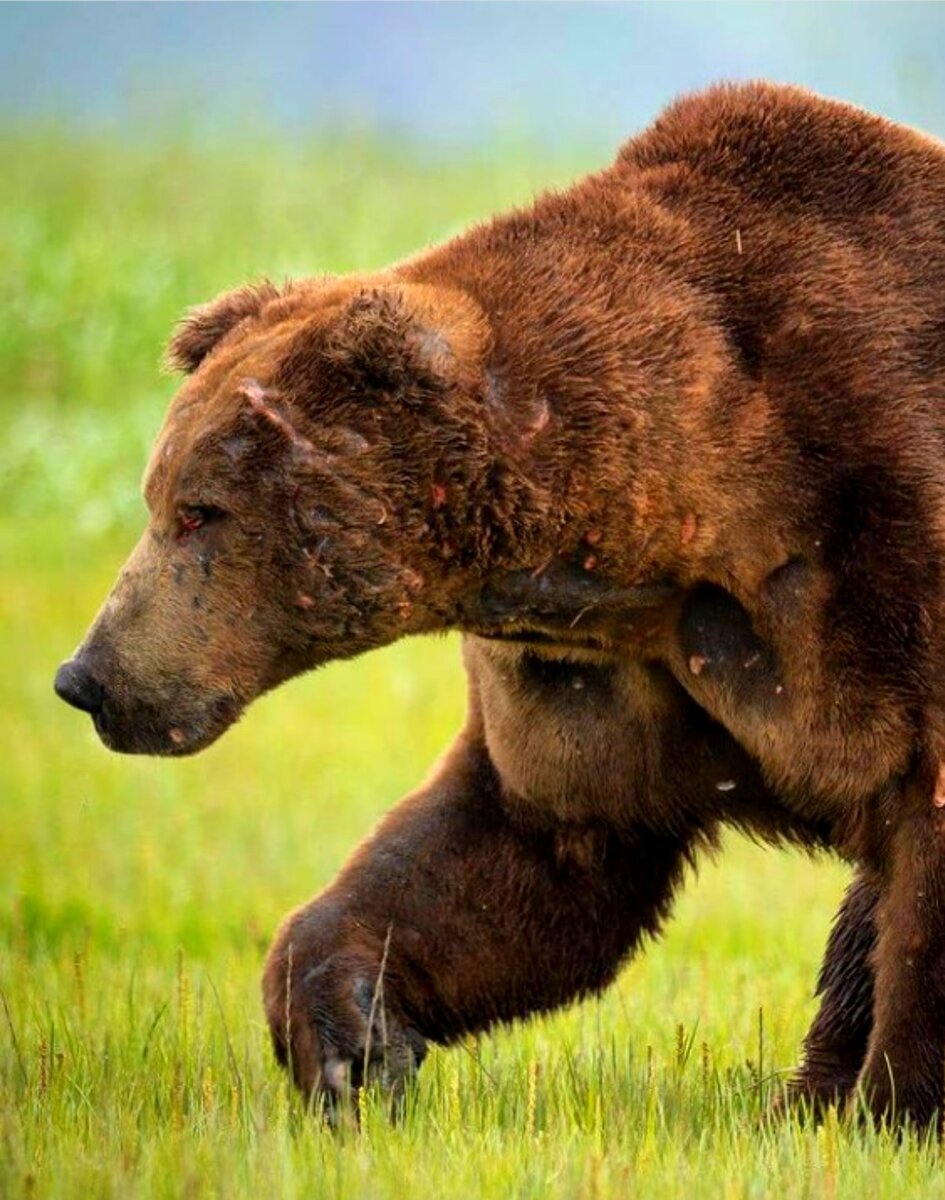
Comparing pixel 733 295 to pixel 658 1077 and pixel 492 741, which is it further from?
pixel 658 1077

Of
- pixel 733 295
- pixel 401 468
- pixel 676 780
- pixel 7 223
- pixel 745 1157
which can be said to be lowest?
pixel 745 1157

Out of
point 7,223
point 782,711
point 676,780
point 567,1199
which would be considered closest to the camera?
point 567,1199

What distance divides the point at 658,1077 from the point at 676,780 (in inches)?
26.2

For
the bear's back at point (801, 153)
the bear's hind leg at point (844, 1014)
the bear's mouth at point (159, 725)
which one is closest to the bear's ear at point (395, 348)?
the bear's mouth at point (159, 725)

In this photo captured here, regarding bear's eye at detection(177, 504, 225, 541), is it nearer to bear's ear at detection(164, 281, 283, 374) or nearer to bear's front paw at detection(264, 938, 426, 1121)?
bear's ear at detection(164, 281, 283, 374)

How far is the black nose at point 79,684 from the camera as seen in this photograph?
4.73 m

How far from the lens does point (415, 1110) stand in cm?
513

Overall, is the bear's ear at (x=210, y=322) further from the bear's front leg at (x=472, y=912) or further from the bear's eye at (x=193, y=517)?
the bear's front leg at (x=472, y=912)

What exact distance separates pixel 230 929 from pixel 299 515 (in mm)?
3854

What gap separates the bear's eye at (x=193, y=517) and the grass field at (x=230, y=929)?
3.46 ft

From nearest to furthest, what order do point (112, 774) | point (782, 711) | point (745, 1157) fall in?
point (745, 1157) → point (782, 711) → point (112, 774)

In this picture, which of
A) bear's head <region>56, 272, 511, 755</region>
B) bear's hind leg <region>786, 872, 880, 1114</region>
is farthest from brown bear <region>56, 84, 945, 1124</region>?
bear's hind leg <region>786, 872, 880, 1114</region>

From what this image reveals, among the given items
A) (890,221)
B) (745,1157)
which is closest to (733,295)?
(890,221)

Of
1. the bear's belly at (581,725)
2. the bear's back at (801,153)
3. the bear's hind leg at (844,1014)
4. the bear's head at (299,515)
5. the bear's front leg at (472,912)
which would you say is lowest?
the bear's hind leg at (844,1014)
